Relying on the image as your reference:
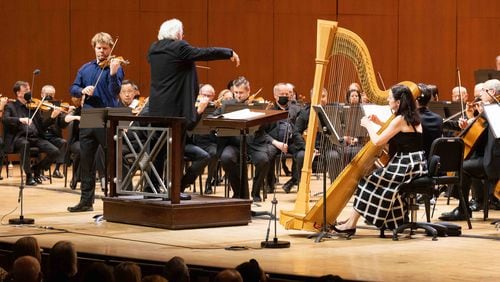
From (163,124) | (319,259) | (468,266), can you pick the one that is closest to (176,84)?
(163,124)

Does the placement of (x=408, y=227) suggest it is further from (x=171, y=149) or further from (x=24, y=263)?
(x=24, y=263)

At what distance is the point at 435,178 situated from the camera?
23.2 feet

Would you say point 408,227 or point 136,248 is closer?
point 136,248

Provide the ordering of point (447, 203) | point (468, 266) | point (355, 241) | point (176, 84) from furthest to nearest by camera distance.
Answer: point (447, 203), point (176, 84), point (355, 241), point (468, 266)

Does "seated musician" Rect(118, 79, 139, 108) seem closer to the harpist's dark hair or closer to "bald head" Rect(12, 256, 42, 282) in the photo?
the harpist's dark hair

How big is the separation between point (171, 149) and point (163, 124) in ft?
1.46

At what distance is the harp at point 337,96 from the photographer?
6.56 m

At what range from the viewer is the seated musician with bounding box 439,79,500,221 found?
7.76 m

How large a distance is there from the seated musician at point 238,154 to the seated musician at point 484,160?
191 centimetres

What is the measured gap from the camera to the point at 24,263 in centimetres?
366

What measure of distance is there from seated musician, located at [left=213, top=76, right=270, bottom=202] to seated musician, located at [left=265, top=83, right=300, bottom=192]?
133 mm

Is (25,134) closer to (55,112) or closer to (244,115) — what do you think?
(55,112)

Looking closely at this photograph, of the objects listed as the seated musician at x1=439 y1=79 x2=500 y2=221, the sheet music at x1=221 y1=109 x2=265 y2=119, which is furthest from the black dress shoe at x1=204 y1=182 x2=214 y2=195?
the seated musician at x1=439 y1=79 x2=500 y2=221

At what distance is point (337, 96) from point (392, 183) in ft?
2.37
